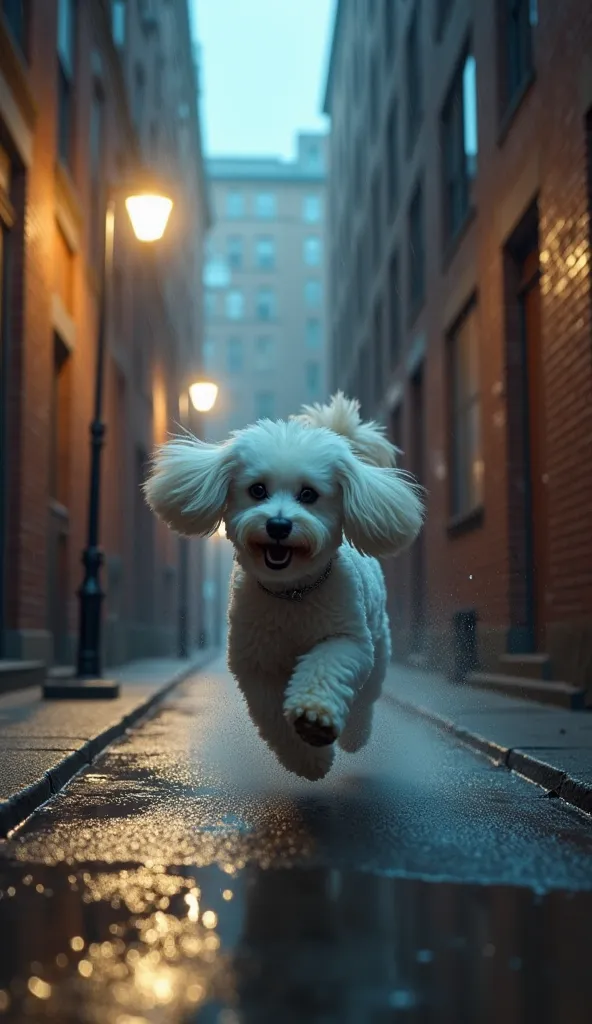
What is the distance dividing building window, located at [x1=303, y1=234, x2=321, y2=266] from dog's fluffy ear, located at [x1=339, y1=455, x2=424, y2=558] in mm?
70416

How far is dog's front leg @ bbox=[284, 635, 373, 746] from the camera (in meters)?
4.30

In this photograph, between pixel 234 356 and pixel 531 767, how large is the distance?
67061 mm

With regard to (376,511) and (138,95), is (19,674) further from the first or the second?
(138,95)

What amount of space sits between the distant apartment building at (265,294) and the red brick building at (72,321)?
41144 millimetres

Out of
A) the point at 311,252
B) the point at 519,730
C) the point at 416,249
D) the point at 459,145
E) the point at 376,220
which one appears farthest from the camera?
the point at 311,252

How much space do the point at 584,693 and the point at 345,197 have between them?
91.2 feet

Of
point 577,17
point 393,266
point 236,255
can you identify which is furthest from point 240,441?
point 236,255

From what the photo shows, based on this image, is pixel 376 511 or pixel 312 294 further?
pixel 312 294

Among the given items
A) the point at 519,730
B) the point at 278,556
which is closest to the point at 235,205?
the point at 519,730

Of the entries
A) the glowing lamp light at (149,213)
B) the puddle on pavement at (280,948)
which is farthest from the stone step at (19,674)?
the puddle on pavement at (280,948)

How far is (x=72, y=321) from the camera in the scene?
50.2ft

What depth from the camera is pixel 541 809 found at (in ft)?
15.9

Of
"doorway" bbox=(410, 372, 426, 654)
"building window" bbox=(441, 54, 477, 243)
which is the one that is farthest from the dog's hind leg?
"doorway" bbox=(410, 372, 426, 654)

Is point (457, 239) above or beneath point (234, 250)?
beneath
